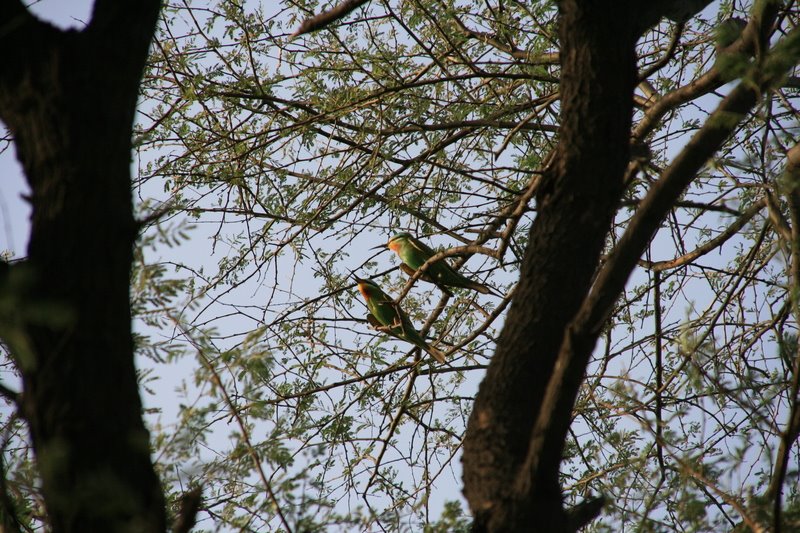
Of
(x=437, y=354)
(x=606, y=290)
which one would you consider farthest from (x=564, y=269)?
(x=437, y=354)

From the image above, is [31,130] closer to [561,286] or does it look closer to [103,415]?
[103,415]

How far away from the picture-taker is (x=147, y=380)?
5.87 ft

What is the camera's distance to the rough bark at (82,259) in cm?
145

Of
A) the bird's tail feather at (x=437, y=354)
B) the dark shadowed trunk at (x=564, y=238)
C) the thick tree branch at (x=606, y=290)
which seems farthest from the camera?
the bird's tail feather at (x=437, y=354)

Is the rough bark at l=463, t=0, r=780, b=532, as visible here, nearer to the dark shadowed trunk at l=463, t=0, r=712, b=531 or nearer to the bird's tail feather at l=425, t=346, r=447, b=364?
the dark shadowed trunk at l=463, t=0, r=712, b=531

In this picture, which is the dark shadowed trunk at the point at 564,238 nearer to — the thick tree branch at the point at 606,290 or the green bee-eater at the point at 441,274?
the thick tree branch at the point at 606,290

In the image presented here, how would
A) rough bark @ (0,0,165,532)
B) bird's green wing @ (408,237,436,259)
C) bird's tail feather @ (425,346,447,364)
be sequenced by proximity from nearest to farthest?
rough bark @ (0,0,165,532), bird's tail feather @ (425,346,447,364), bird's green wing @ (408,237,436,259)

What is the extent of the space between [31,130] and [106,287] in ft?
1.25

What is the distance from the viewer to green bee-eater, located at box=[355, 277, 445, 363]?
14.0 ft

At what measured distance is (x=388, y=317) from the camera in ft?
15.5

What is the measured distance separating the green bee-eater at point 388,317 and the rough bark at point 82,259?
2.70 meters

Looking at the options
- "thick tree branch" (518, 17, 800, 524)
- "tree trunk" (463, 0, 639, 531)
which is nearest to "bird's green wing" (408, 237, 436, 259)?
"tree trunk" (463, 0, 639, 531)

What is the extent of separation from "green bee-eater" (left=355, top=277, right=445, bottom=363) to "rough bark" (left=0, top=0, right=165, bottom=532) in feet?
8.85

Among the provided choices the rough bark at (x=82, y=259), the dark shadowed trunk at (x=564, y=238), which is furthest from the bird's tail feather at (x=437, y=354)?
the rough bark at (x=82, y=259)
